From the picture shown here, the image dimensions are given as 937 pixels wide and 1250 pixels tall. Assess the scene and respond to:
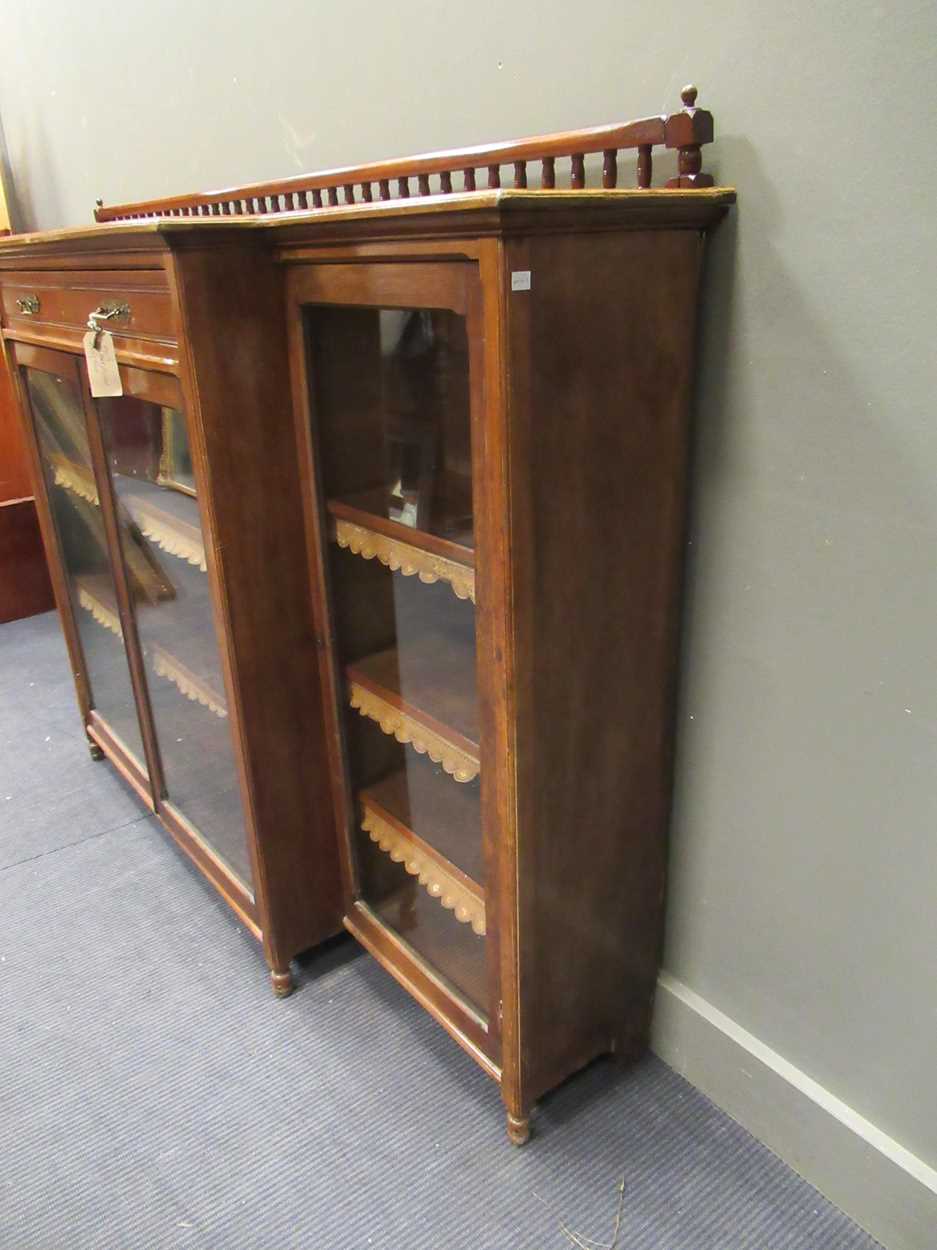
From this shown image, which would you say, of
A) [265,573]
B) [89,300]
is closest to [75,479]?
[89,300]

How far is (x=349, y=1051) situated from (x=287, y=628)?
26.1 inches

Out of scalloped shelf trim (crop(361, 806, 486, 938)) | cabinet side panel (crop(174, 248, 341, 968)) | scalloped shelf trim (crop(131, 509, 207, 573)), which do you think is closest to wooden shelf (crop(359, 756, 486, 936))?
scalloped shelf trim (crop(361, 806, 486, 938))

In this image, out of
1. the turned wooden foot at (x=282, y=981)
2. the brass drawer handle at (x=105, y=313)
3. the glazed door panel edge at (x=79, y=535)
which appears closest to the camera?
the brass drawer handle at (x=105, y=313)

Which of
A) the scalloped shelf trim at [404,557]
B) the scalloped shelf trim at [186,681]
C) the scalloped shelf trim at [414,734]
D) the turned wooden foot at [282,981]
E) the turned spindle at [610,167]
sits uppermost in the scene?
the turned spindle at [610,167]

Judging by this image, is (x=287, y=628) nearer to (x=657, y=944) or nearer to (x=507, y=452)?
(x=507, y=452)

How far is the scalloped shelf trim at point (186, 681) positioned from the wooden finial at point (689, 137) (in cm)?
99

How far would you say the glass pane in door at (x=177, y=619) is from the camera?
143 centimetres

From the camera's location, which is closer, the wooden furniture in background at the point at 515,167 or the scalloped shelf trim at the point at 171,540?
the wooden furniture in background at the point at 515,167

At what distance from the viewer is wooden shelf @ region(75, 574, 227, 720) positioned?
5.11 feet

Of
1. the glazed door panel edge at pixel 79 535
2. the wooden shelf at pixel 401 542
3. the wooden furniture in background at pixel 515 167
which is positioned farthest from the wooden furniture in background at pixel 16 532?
the wooden shelf at pixel 401 542

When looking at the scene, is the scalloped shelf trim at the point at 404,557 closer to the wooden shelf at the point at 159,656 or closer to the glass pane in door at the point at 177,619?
the glass pane in door at the point at 177,619

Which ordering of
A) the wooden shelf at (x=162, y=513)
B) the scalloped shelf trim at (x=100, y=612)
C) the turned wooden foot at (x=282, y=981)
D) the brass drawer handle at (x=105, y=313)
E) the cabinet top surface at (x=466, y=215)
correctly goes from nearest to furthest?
the cabinet top surface at (x=466, y=215) < the brass drawer handle at (x=105, y=313) < the wooden shelf at (x=162, y=513) < the turned wooden foot at (x=282, y=981) < the scalloped shelf trim at (x=100, y=612)

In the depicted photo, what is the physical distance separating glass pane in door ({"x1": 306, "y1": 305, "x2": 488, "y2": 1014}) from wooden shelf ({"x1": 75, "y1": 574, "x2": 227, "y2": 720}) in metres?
0.28

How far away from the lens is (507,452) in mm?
893
